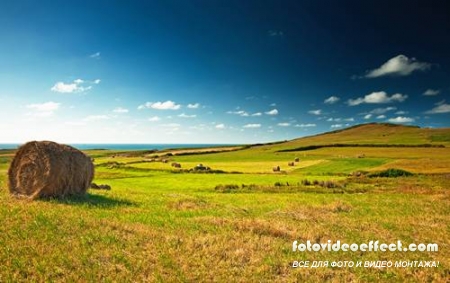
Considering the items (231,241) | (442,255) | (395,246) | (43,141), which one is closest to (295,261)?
(231,241)

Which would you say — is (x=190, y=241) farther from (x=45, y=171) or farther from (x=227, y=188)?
(x=227, y=188)

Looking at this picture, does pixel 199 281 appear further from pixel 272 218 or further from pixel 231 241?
pixel 272 218

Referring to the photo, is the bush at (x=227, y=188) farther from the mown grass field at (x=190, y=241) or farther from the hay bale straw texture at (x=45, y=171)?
the hay bale straw texture at (x=45, y=171)

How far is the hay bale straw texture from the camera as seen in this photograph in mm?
17125

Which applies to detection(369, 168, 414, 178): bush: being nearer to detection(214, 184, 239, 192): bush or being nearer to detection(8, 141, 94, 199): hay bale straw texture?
detection(214, 184, 239, 192): bush

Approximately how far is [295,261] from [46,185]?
12.5 metres

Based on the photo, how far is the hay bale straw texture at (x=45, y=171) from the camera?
1712cm

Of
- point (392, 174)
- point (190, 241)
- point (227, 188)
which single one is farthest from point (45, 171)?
point (392, 174)

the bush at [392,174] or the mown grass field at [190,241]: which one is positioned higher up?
the mown grass field at [190,241]

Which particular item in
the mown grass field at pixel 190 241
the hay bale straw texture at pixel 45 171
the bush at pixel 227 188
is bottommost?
the bush at pixel 227 188

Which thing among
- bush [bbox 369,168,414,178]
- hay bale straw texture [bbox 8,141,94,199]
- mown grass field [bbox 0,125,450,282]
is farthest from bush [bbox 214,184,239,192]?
bush [bbox 369,168,414,178]

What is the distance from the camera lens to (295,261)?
30.0ft

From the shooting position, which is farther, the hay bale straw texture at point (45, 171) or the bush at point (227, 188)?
the bush at point (227, 188)

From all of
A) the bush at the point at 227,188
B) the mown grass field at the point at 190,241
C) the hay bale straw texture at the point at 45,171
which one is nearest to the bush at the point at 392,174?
the bush at the point at 227,188
